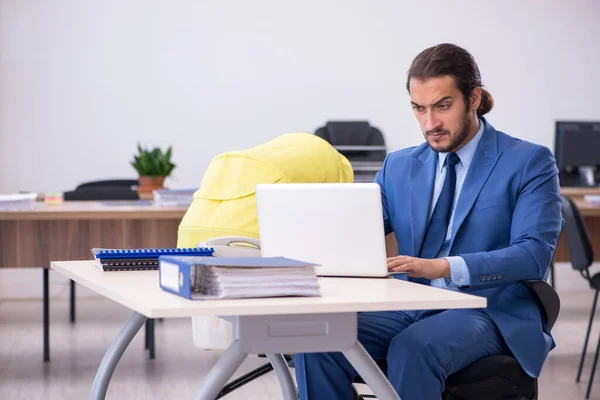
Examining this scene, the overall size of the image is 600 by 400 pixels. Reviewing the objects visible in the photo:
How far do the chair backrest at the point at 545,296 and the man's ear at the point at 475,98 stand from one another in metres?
0.51

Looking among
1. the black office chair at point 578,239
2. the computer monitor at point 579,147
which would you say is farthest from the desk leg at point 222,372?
the computer monitor at point 579,147

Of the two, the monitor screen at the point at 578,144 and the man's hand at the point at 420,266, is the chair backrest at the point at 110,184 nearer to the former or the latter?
the monitor screen at the point at 578,144

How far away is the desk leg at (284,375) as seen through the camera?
7.74 ft

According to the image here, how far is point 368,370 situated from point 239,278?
334 millimetres

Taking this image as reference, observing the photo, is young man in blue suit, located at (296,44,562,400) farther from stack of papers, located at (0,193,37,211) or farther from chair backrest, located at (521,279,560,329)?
stack of papers, located at (0,193,37,211)

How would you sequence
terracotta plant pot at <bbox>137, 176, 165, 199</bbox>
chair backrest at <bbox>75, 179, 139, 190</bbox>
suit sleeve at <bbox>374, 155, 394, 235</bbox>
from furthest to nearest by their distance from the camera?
chair backrest at <bbox>75, 179, 139, 190</bbox> < terracotta plant pot at <bbox>137, 176, 165, 199</bbox> < suit sleeve at <bbox>374, 155, 394, 235</bbox>

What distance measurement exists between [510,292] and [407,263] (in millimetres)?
380

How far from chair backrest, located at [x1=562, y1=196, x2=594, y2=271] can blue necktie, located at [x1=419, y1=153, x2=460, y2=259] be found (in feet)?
5.53

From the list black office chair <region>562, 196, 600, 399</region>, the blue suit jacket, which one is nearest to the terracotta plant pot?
black office chair <region>562, 196, 600, 399</region>

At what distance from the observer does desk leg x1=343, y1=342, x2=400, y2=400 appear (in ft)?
5.36

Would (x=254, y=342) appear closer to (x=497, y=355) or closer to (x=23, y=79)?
(x=497, y=355)

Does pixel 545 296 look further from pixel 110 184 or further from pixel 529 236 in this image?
pixel 110 184

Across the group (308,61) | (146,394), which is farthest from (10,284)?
(146,394)

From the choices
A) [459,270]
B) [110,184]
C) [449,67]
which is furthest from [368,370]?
[110,184]
